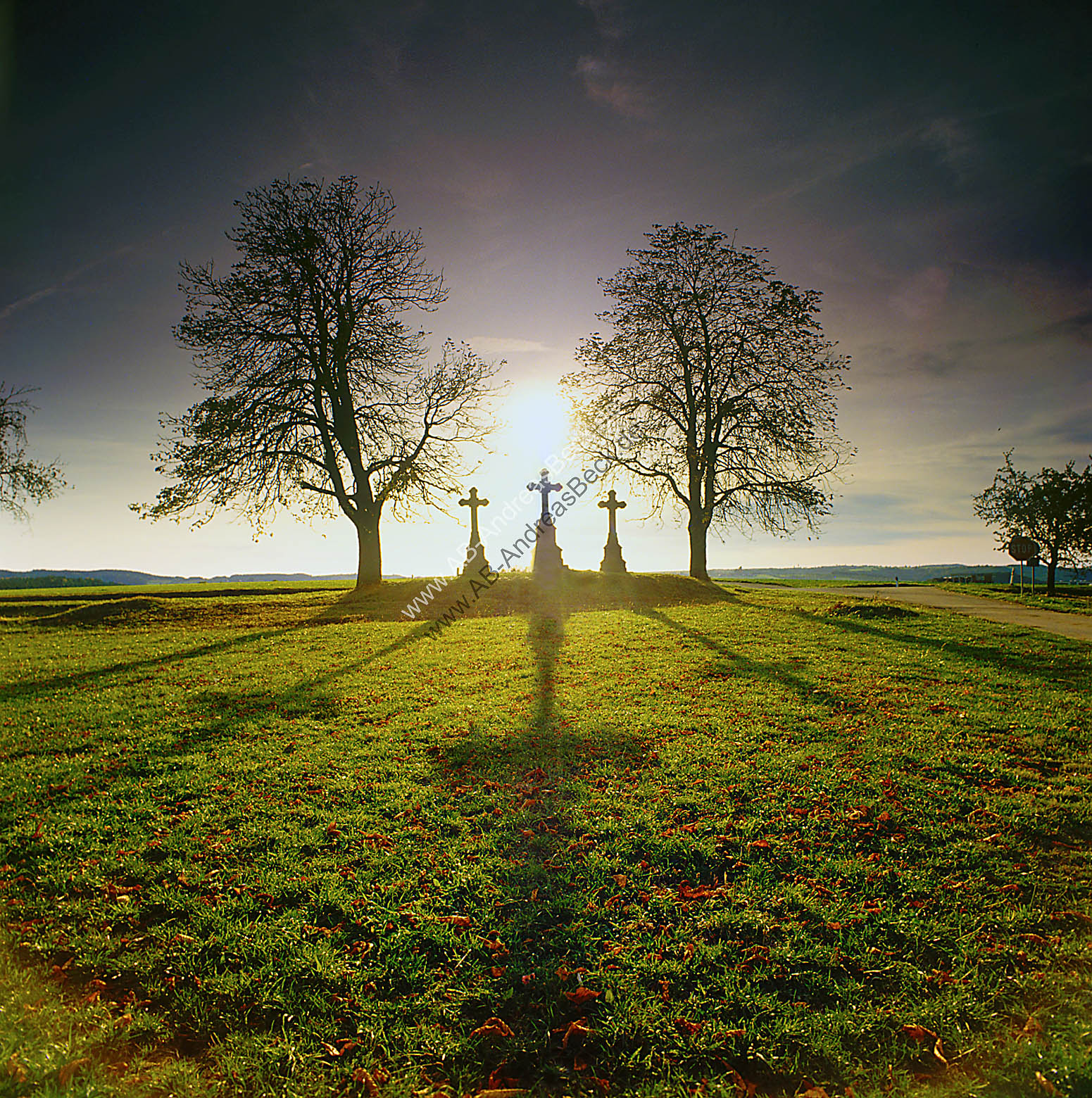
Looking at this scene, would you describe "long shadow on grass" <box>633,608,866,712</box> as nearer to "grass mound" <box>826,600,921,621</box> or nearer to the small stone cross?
"grass mound" <box>826,600,921,621</box>

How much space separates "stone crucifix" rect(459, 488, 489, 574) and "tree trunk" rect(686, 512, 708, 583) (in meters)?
8.47

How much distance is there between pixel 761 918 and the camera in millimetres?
3217

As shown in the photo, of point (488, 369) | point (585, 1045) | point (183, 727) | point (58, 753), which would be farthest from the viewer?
point (488, 369)

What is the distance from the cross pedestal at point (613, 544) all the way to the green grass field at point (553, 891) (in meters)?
17.6

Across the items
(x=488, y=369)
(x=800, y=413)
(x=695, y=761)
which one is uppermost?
(x=488, y=369)

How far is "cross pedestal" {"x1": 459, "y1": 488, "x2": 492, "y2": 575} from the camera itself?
23.2 m

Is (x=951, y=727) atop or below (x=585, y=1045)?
atop

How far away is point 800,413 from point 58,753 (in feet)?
76.0

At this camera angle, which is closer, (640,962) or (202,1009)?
(202,1009)

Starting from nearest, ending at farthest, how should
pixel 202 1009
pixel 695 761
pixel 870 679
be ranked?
pixel 202 1009 → pixel 695 761 → pixel 870 679

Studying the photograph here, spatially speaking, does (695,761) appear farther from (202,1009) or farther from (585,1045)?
(202,1009)

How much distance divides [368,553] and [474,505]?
4.48 metres

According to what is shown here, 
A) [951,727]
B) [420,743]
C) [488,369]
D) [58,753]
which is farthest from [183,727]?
[488,369]

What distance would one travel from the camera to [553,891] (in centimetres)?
352
